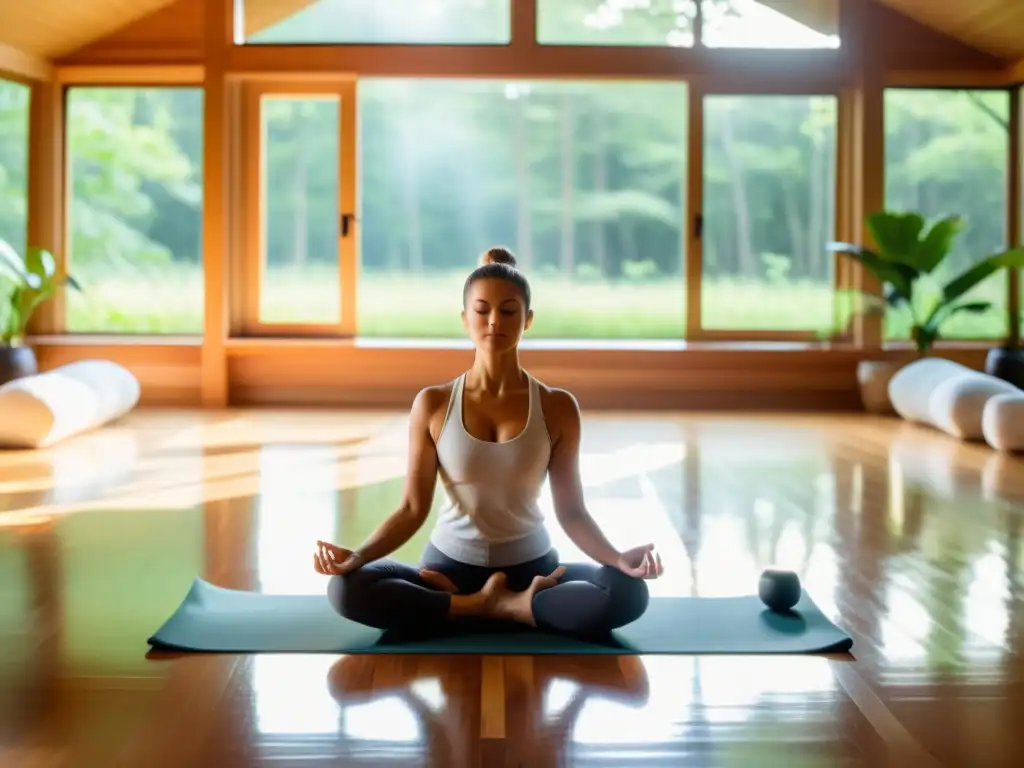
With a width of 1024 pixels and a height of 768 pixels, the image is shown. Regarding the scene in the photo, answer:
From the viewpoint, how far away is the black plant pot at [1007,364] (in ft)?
22.3

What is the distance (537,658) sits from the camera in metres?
2.53

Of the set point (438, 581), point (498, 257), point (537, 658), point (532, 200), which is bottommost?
point (537, 658)

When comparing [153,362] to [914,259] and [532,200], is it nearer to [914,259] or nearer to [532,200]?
[532,200]

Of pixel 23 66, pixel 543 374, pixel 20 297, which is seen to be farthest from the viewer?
pixel 543 374

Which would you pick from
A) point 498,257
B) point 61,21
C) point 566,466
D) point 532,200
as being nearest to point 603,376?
point 532,200

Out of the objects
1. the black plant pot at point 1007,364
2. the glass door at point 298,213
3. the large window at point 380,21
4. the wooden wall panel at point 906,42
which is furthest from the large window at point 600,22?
the black plant pot at point 1007,364

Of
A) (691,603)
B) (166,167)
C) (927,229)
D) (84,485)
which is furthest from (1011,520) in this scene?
(166,167)

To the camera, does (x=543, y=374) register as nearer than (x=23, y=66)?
No

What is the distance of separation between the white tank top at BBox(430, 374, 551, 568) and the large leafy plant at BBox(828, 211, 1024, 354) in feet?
16.1

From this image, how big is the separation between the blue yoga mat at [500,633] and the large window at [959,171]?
5.28 m

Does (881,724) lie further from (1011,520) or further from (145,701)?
(1011,520)

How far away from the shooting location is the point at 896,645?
105 inches

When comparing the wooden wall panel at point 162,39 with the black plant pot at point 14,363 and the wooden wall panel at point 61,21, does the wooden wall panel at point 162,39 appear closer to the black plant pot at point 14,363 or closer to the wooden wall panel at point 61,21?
the wooden wall panel at point 61,21

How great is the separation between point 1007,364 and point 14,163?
5.65 meters
